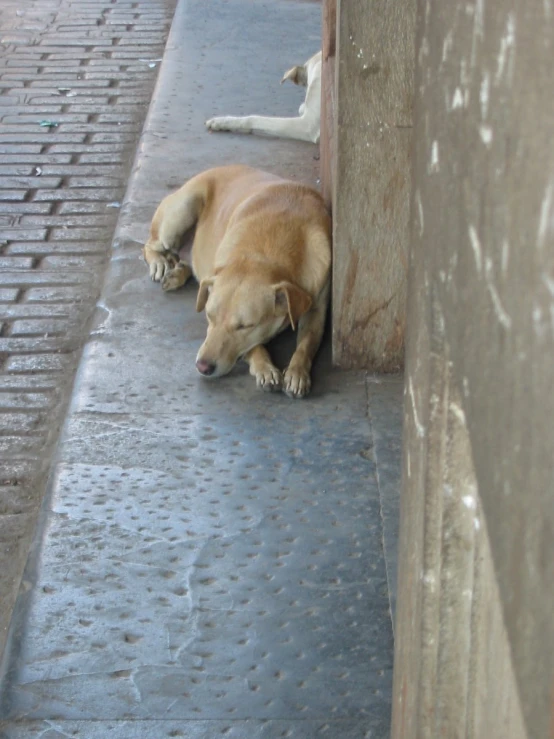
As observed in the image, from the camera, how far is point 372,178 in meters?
4.07

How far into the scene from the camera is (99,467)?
12.3ft

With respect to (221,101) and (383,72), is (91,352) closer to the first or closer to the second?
(383,72)

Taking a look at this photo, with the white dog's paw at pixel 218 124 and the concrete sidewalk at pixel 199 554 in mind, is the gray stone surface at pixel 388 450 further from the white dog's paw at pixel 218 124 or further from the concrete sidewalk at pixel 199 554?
the white dog's paw at pixel 218 124

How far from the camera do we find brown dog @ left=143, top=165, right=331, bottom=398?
4332mm

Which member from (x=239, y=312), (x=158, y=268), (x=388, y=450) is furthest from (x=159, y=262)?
(x=388, y=450)

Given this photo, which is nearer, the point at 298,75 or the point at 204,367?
the point at 204,367

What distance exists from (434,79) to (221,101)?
21.4 ft

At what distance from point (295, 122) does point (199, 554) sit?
4101mm

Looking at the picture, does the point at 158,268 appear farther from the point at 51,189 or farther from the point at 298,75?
the point at 298,75

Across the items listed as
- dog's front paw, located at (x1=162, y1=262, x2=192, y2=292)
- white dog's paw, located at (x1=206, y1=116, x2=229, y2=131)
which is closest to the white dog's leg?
dog's front paw, located at (x1=162, y1=262, x2=192, y2=292)

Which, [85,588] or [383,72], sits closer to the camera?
[85,588]

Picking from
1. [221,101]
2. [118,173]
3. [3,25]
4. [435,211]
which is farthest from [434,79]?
[3,25]

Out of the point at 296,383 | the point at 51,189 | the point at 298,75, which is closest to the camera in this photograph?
the point at 296,383

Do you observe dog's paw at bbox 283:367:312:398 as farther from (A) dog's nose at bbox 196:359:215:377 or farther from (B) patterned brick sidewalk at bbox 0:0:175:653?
(B) patterned brick sidewalk at bbox 0:0:175:653
